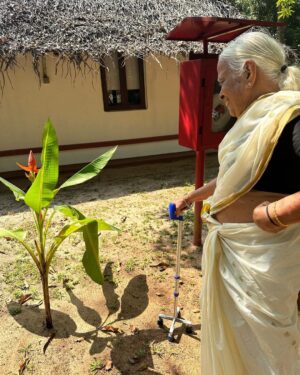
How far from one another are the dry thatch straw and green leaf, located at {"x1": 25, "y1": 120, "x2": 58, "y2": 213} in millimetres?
3738

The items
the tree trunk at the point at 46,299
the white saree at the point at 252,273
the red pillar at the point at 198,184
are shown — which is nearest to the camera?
the white saree at the point at 252,273

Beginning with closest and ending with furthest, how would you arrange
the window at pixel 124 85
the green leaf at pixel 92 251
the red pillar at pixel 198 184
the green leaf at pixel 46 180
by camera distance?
the green leaf at pixel 46 180 → the green leaf at pixel 92 251 → the red pillar at pixel 198 184 → the window at pixel 124 85

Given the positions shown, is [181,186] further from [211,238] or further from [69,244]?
[211,238]

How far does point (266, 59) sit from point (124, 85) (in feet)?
20.1

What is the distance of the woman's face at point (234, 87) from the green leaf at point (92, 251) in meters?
1.26

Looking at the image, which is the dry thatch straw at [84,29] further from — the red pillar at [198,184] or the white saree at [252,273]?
the white saree at [252,273]

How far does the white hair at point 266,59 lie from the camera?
1.27 meters

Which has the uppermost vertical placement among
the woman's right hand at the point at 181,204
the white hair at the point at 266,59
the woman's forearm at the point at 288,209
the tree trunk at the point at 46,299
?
the white hair at the point at 266,59

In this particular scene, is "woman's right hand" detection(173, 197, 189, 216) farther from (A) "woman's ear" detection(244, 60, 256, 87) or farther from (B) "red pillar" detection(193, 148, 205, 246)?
(B) "red pillar" detection(193, 148, 205, 246)

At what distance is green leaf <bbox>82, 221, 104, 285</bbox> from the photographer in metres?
2.25

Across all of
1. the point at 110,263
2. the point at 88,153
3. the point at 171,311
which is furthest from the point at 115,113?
the point at 171,311

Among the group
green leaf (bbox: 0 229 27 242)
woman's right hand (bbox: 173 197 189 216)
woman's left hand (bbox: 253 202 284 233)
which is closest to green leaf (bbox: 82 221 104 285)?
green leaf (bbox: 0 229 27 242)

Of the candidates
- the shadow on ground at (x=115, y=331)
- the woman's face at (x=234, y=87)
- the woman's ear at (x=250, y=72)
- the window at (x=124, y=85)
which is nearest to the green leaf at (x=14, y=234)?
the shadow on ground at (x=115, y=331)

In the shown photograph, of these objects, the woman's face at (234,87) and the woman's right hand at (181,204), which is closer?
the woman's face at (234,87)
